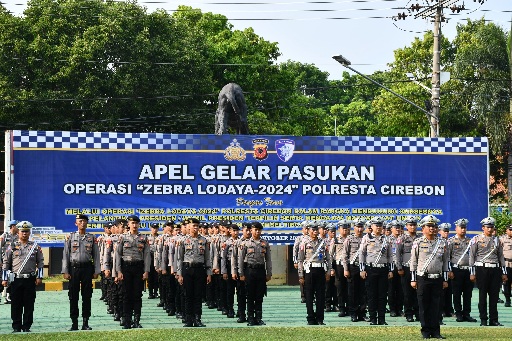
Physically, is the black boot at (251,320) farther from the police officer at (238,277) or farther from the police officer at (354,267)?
the police officer at (354,267)

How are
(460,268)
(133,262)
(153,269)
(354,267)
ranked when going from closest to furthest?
(133,262), (460,268), (354,267), (153,269)

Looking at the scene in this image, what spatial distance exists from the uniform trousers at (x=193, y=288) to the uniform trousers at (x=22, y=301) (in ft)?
8.22

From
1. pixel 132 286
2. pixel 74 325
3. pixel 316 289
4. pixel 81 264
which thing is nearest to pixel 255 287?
pixel 316 289

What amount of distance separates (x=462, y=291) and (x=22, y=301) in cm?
800

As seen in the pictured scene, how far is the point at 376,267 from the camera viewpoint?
64.8 ft

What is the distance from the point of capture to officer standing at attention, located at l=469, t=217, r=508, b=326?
1923cm

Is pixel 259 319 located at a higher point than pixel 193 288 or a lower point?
lower

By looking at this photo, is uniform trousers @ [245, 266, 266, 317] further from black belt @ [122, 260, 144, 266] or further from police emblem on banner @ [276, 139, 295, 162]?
police emblem on banner @ [276, 139, 295, 162]

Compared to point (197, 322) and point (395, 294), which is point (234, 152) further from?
point (197, 322)

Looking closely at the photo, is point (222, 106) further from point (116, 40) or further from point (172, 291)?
point (116, 40)

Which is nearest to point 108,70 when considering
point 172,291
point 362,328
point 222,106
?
point 222,106

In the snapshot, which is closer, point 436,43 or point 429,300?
point 429,300

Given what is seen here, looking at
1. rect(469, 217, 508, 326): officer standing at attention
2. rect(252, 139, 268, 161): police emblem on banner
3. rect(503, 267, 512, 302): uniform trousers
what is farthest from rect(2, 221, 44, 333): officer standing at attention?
rect(503, 267, 512, 302): uniform trousers

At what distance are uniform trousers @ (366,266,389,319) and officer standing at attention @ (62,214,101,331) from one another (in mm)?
4687
